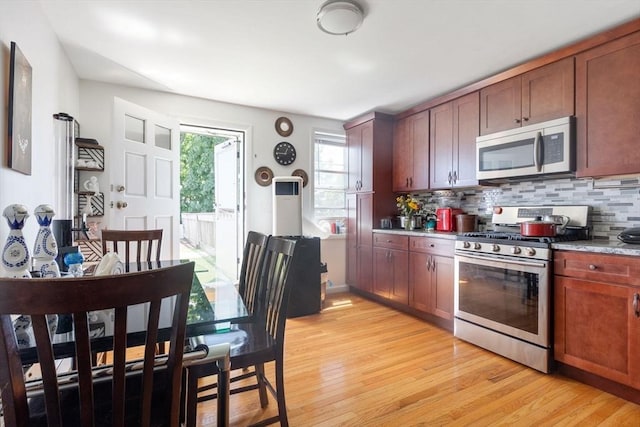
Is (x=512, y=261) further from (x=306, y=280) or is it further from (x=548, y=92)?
(x=306, y=280)

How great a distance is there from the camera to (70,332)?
3.27 ft

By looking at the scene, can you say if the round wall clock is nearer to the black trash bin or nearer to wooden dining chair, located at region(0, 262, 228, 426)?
the black trash bin

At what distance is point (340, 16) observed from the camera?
1927 millimetres

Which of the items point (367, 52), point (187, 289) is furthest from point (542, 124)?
point (187, 289)

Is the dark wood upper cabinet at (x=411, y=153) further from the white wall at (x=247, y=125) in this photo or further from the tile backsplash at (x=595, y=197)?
the white wall at (x=247, y=125)

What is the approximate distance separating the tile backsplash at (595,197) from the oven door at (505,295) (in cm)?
70

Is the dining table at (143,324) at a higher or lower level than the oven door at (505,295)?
higher

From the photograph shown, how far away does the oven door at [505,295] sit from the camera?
219 cm

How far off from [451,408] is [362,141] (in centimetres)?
302

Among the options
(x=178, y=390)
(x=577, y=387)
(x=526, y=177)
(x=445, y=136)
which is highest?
(x=445, y=136)

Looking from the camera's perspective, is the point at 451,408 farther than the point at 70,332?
Yes

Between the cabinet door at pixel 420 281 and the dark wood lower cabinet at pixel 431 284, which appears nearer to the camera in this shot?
the dark wood lower cabinet at pixel 431 284

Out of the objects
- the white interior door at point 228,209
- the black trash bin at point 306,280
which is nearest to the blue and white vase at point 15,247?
the black trash bin at point 306,280

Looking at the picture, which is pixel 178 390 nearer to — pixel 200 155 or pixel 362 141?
pixel 362 141
